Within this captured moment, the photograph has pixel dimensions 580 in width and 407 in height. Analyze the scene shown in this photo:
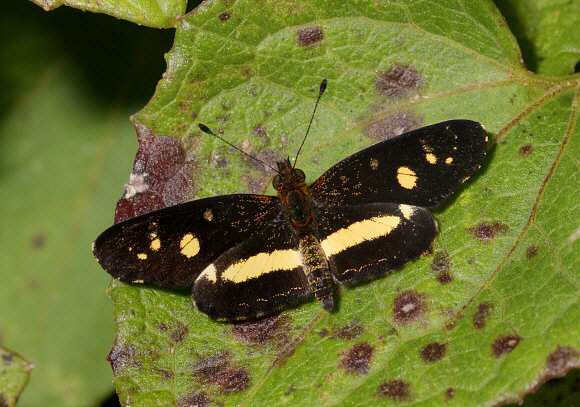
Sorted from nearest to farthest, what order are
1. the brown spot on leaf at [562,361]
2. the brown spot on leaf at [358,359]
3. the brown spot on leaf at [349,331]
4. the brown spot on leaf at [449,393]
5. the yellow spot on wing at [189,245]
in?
the brown spot on leaf at [562,361]
the brown spot on leaf at [449,393]
the brown spot on leaf at [358,359]
the brown spot on leaf at [349,331]
the yellow spot on wing at [189,245]

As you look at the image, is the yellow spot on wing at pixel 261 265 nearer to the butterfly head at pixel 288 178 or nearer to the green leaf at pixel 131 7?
the butterfly head at pixel 288 178

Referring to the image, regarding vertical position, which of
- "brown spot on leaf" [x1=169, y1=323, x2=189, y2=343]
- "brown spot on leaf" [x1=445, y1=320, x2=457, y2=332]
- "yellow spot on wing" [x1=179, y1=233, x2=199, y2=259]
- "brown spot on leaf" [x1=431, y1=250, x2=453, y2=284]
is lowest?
"brown spot on leaf" [x1=445, y1=320, x2=457, y2=332]

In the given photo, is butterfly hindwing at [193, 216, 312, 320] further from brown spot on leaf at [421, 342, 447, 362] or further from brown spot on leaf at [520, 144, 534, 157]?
brown spot on leaf at [520, 144, 534, 157]

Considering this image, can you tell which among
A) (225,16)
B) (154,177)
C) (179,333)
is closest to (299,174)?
(154,177)

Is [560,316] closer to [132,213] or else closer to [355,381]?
[355,381]

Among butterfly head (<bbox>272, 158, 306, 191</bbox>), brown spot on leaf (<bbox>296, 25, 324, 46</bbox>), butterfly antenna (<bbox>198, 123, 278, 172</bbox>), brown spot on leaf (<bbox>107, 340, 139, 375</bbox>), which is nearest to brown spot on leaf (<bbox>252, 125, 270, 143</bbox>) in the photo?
butterfly antenna (<bbox>198, 123, 278, 172</bbox>)

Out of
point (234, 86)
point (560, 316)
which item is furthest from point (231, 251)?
point (560, 316)

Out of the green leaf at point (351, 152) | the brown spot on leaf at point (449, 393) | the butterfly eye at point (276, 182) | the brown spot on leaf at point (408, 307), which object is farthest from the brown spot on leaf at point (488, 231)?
the butterfly eye at point (276, 182)
